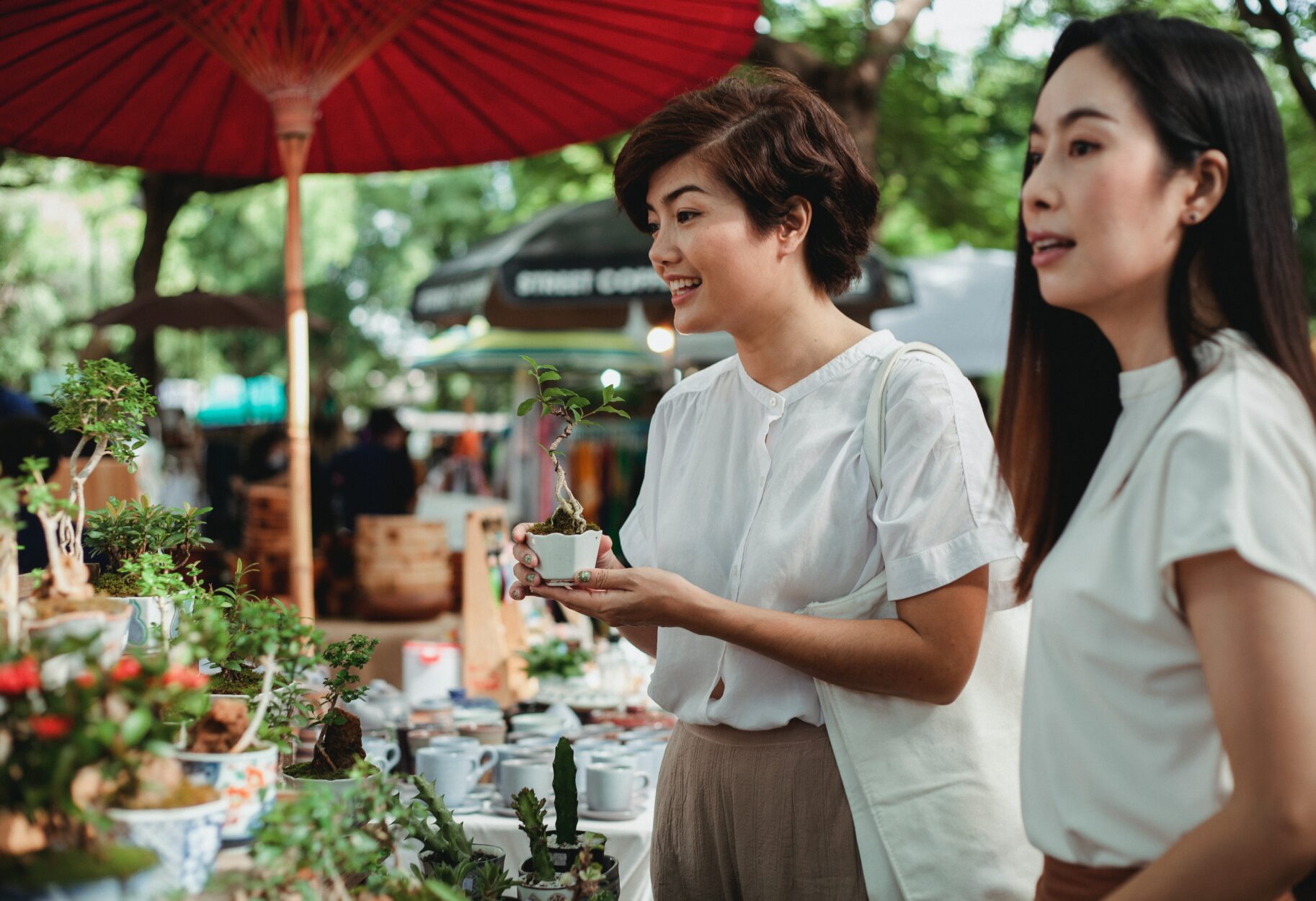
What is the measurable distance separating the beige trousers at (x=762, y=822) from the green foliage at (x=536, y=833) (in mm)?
272

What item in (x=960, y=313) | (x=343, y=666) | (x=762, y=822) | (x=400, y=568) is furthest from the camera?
(x=960, y=313)

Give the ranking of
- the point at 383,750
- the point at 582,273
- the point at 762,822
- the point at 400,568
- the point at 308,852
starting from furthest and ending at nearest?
the point at 582,273 → the point at 400,568 → the point at 383,750 → the point at 762,822 → the point at 308,852

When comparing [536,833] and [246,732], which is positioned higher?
[246,732]

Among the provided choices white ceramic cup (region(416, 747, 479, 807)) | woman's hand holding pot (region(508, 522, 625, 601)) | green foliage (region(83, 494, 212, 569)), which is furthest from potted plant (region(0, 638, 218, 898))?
white ceramic cup (region(416, 747, 479, 807))

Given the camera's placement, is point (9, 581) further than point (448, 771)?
No

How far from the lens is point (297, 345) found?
3.08 metres

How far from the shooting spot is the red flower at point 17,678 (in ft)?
3.45

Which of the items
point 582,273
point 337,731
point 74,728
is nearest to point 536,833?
point 337,731

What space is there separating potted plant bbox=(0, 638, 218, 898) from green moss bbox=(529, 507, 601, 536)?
32.4 inches

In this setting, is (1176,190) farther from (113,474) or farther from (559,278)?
(113,474)

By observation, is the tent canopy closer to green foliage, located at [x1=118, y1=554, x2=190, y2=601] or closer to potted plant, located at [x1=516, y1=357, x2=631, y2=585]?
potted plant, located at [x1=516, y1=357, x2=631, y2=585]

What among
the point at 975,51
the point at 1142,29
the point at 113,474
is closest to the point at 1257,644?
the point at 1142,29

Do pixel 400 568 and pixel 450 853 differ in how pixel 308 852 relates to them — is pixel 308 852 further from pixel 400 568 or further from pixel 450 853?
pixel 400 568

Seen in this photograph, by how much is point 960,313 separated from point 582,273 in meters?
4.54
